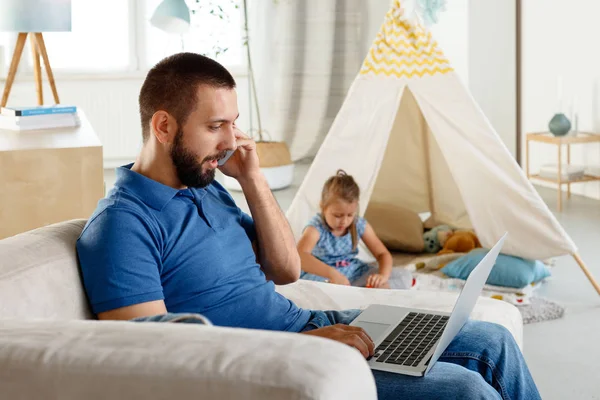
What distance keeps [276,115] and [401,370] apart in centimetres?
568

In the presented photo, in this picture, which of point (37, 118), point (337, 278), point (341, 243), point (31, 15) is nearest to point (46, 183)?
point (37, 118)

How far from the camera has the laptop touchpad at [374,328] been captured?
5.61ft

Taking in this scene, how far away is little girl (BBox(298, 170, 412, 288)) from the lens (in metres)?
3.16

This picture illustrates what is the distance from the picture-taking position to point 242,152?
72.6 inches

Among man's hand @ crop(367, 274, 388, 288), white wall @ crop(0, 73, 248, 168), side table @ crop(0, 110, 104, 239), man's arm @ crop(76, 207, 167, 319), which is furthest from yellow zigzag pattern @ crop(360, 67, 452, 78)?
white wall @ crop(0, 73, 248, 168)

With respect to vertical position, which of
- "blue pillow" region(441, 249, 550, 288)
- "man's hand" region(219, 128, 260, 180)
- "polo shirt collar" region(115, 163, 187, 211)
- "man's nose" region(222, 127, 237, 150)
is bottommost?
"blue pillow" region(441, 249, 550, 288)

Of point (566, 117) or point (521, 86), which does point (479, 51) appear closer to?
point (521, 86)

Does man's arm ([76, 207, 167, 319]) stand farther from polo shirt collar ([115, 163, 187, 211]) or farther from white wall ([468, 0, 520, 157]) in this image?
white wall ([468, 0, 520, 157])

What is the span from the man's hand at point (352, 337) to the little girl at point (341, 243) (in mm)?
1514

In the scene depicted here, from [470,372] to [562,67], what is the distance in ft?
14.7

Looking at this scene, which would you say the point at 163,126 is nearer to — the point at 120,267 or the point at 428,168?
the point at 120,267

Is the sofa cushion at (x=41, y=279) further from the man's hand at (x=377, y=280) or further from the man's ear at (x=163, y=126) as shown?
the man's hand at (x=377, y=280)

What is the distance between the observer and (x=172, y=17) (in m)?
5.00

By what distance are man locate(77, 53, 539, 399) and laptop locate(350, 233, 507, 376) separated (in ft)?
0.13
